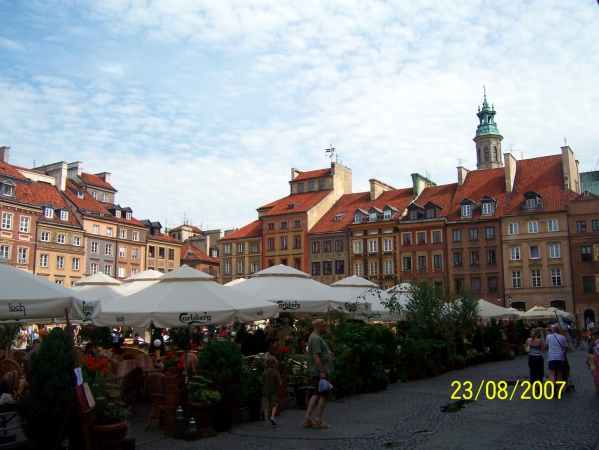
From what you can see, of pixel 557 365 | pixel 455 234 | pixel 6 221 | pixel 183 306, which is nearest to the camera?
pixel 183 306

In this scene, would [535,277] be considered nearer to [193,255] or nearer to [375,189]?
[375,189]

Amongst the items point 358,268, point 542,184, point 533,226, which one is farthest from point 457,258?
point 542,184

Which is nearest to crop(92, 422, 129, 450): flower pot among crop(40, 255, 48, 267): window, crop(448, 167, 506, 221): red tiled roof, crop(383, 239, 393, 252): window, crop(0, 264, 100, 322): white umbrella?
crop(0, 264, 100, 322): white umbrella

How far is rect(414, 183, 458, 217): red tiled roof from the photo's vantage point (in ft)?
185

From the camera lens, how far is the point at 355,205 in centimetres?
6281

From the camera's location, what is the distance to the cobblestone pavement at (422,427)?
30.5ft

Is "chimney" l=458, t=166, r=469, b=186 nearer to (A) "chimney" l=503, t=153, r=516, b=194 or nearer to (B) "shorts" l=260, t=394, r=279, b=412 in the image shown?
(A) "chimney" l=503, t=153, r=516, b=194

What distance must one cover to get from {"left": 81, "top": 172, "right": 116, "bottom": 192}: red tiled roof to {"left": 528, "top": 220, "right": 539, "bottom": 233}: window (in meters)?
42.0

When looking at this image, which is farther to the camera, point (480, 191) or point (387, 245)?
point (387, 245)

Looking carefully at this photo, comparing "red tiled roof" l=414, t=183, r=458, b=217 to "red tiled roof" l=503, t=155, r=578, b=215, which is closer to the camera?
"red tiled roof" l=503, t=155, r=578, b=215

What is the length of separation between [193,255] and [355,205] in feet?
75.3

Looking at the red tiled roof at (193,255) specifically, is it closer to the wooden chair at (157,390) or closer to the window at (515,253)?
the window at (515,253)

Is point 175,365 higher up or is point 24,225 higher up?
point 24,225
